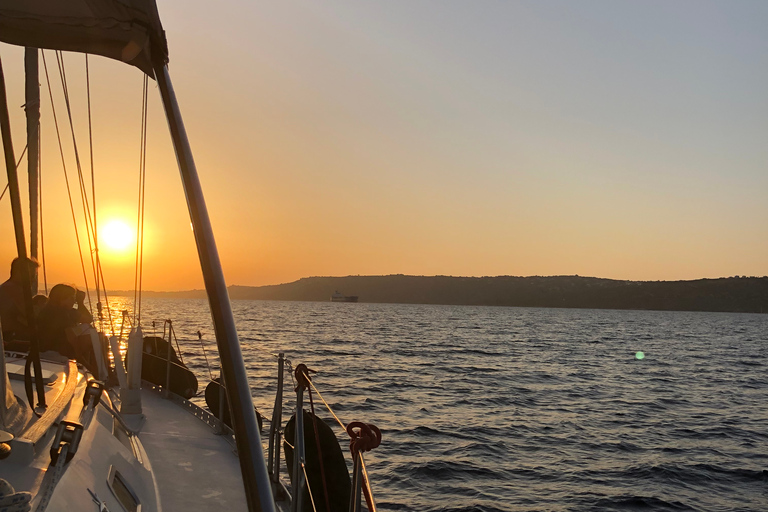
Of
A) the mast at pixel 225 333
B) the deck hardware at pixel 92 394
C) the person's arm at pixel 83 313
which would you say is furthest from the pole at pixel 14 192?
the person's arm at pixel 83 313

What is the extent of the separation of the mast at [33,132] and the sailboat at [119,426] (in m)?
2.31

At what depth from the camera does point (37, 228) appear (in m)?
7.80

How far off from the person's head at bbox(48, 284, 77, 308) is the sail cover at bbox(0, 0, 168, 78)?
4.95 metres

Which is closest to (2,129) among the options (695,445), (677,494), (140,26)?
(140,26)

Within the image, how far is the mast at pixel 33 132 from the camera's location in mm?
7625

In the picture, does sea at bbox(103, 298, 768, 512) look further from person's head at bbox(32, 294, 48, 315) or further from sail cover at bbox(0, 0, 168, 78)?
sail cover at bbox(0, 0, 168, 78)

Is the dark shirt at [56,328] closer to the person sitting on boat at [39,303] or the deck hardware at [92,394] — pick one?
the person sitting on boat at [39,303]

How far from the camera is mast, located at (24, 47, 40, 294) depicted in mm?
7625

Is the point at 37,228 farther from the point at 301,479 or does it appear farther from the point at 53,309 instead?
the point at 301,479

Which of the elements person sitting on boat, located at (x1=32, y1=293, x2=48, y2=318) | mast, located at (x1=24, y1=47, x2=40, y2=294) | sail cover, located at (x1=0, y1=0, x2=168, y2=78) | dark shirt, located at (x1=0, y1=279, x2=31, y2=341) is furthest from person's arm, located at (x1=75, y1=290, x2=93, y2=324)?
sail cover, located at (x1=0, y1=0, x2=168, y2=78)

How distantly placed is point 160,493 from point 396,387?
58.2 feet

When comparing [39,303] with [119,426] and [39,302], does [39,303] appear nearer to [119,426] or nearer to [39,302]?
[39,302]

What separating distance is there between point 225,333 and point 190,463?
4530 millimetres

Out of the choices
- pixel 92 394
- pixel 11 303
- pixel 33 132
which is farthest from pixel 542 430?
pixel 92 394
